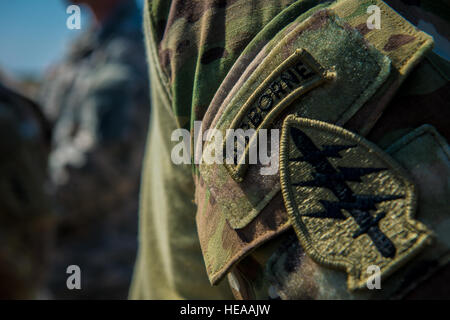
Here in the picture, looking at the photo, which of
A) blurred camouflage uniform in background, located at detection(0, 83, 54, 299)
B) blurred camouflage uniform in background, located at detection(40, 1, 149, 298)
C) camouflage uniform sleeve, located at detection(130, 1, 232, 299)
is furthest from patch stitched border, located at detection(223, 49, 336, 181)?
blurred camouflage uniform in background, located at detection(40, 1, 149, 298)


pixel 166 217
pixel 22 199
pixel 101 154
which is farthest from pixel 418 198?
pixel 101 154

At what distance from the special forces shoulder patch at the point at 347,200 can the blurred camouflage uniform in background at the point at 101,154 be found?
286 centimetres

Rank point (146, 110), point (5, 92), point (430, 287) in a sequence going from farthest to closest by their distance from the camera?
point (146, 110)
point (5, 92)
point (430, 287)

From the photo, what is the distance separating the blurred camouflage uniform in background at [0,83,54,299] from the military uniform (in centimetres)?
179

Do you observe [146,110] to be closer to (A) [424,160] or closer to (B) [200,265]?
(B) [200,265]

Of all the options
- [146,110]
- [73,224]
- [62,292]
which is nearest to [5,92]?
[146,110]

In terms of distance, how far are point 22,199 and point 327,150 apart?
6.63ft

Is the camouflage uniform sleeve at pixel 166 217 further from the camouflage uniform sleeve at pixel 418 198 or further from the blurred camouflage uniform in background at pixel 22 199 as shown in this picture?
the blurred camouflage uniform in background at pixel 22 199

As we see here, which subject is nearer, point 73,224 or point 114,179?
point 114,179

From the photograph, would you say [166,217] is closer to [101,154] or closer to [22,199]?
[22,199]

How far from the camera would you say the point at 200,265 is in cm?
104

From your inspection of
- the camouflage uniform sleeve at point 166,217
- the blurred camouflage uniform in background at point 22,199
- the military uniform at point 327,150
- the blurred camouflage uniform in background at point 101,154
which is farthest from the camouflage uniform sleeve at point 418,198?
the blurred camouflage uniform in background at point 101,154
